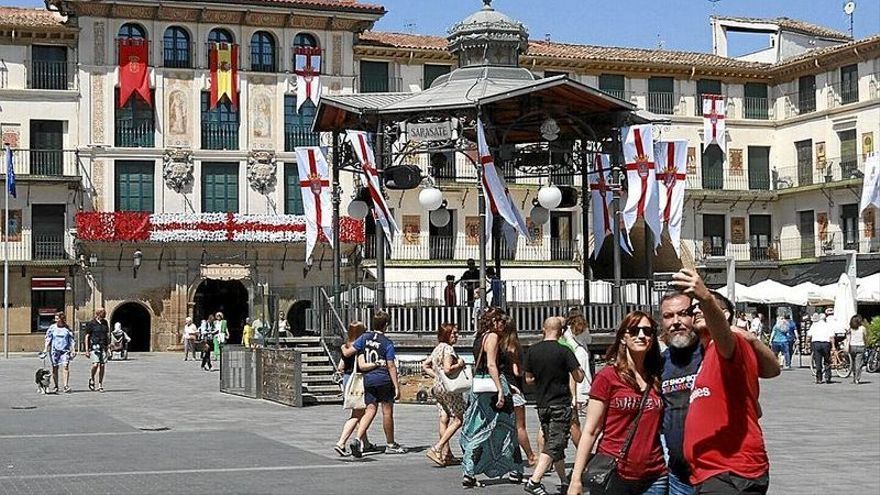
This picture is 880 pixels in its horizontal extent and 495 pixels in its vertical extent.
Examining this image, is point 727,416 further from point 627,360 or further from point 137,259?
point 137,259

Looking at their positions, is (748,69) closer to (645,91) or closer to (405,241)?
(645,91)

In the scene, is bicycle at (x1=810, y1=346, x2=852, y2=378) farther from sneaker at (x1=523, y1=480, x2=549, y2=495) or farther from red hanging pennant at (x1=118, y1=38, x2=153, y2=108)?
red hanging pennant at (x1=118, y1=38, x2=153, y2=108)

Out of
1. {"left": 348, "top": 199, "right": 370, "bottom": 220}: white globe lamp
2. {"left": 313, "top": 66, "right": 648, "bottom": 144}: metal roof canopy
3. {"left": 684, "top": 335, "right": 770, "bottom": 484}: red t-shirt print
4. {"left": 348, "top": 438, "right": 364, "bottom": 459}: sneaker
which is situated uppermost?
{"left": 313, "top": 66, "right": 648, "bottom": 144}: metal roof canopy

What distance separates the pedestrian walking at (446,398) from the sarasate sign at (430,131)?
7610mm

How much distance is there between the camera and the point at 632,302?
75.2ft

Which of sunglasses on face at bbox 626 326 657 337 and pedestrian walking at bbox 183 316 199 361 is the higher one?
sunglasses on face at bbox 626 326 657 337

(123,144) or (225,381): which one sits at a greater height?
(123,144)

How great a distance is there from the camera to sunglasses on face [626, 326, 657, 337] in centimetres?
771

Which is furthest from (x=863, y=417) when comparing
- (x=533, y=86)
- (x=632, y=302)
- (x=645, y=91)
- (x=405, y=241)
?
(x=645, y=91)

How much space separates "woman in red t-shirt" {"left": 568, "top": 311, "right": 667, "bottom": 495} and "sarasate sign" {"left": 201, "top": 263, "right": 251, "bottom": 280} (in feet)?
139

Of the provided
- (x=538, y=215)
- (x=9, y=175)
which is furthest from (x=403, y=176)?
(x=9, y=175)

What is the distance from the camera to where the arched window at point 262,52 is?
50.2m

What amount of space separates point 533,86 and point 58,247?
3045 cm

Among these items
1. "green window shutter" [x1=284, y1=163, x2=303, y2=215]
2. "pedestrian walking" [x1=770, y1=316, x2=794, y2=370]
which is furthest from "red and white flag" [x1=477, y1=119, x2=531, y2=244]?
"green window shutter" [x1=284, y1=163, x2=303, y2=215]
